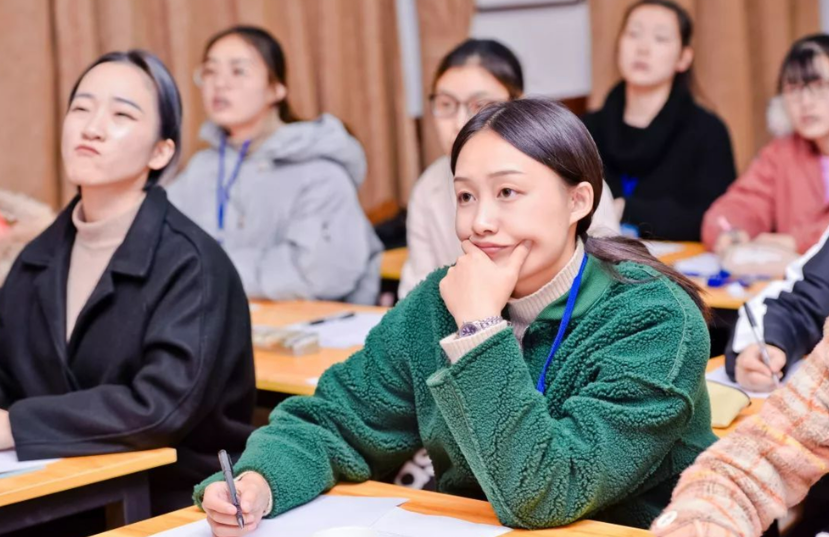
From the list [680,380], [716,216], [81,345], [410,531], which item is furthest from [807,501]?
[716,216]

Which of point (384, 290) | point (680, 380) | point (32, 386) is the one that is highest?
point (680, 380)

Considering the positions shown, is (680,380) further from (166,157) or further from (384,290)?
(384,290)

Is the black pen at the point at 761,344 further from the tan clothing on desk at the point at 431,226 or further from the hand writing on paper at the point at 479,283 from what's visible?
the tan clothing on desk at the point at 431,226

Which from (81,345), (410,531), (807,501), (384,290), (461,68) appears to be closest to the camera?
(410,531)

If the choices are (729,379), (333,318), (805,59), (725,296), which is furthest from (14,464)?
(805,59)

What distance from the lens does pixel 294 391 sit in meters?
2.55

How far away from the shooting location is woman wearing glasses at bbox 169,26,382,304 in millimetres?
3830

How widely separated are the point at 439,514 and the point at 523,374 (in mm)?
252

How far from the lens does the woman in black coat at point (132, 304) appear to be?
2230 millimetres

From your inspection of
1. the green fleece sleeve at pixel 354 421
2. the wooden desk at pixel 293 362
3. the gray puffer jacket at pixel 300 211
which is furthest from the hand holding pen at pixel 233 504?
the gray puffer jacket at pixel 300 211

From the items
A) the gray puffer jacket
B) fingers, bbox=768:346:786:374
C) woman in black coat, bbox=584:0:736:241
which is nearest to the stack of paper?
fingers, bbox=768:346:786:374

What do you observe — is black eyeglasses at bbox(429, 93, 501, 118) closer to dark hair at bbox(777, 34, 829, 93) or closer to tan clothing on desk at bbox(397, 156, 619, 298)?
tan clothing on desk at bbox(397, 156, 619, 298)

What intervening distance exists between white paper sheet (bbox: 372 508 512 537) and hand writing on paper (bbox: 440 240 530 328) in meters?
0.27

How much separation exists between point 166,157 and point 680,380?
1.33 metres
